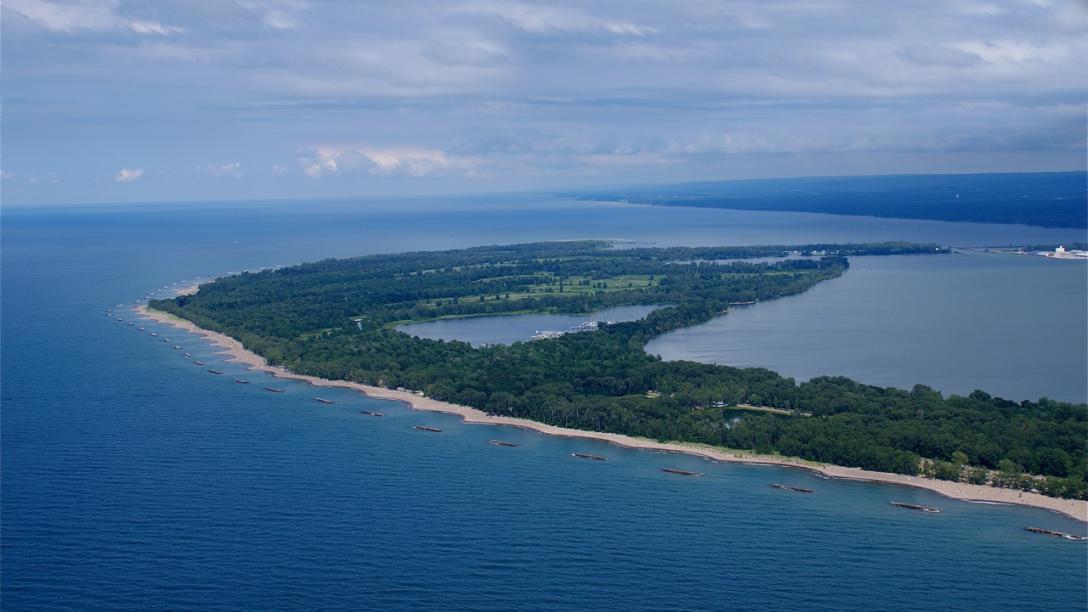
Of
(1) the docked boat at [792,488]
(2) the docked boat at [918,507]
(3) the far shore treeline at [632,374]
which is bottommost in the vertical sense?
(2) the docked boat at [918,507]

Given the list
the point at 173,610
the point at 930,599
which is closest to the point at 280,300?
the point at 173,610

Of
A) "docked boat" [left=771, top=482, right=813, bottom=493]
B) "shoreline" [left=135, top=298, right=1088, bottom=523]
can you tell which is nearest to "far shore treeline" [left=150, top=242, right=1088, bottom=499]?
"shoreline" [left=135, top=298, right=1088, bottom=523]

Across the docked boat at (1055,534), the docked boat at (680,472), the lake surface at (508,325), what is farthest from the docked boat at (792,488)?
the lake surface at (508,325)

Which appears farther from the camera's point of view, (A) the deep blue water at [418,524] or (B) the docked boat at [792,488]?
(B) the docked boat at [792,488]

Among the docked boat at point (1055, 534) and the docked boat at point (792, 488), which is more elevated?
the docked boat at point (792, 488)

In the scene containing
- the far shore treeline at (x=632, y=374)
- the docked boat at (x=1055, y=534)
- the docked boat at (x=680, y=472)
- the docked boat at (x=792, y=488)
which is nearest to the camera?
the docked boat at (x=1055, y=534)

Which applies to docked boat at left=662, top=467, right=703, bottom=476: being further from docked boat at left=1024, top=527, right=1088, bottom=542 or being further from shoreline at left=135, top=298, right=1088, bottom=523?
docked boat at left=1024, top=527, right=1088, bottom=542

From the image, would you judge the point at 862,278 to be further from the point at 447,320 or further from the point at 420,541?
the point at 420,541

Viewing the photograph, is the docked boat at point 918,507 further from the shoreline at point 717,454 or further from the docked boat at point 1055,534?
the docked boat at point 1055,534
